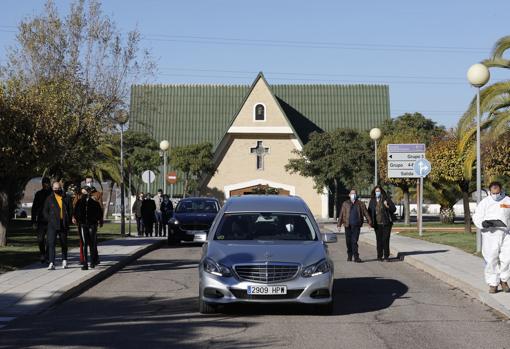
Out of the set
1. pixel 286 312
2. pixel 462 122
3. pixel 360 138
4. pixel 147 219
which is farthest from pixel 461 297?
pixel 360 138

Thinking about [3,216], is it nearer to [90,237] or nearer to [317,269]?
[90,237]

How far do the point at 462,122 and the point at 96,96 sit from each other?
46.1 ft

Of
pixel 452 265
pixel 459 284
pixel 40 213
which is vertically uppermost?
pixel 40 213

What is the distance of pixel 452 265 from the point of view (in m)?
19.6

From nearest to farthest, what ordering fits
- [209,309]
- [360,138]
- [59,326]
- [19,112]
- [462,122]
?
1. [59,326]
2. [209,309]
3. [19,112]
4. [462,122]
5. [360,138]

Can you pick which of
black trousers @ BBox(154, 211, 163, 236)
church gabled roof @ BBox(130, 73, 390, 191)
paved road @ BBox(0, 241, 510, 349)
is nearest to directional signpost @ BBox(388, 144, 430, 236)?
black trousers @ BBox(154, 211, 163, 236)

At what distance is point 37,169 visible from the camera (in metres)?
25.1

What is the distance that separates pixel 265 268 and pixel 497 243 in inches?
176

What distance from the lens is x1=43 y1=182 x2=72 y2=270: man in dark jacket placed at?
58.9 ft

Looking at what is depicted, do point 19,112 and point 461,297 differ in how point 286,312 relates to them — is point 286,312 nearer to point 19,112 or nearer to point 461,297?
point 461,297

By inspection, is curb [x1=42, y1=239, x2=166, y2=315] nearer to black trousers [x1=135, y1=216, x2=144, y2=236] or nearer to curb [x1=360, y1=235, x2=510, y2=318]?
curb [x1=360, y1=235, x2=510, y2=318]

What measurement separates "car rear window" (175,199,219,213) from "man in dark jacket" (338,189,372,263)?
9.09 metres

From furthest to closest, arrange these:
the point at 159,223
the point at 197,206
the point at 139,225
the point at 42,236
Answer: the point at 159,223, the point at 139,225, the point at 197,206, the point at 42,236

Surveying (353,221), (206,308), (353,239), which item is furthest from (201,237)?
(353,221)
